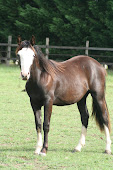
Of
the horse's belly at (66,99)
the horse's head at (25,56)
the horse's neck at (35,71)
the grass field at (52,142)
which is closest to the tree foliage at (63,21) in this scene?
the grass field at (52,142)

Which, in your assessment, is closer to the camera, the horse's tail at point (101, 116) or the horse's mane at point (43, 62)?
the horse's mane at point (43, 62)

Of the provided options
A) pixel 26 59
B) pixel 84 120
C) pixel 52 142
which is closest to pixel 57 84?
pixel 26 59

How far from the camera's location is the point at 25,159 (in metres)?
5.03

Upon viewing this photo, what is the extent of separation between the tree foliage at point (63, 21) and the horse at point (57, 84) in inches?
638

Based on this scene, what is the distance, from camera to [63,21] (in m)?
25.3

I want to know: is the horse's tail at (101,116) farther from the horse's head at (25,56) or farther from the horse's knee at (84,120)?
the horse's head at (25,56)

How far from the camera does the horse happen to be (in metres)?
5.09

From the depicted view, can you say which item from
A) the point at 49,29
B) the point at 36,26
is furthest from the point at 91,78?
the point at 36,26

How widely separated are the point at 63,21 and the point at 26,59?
20.9 metres

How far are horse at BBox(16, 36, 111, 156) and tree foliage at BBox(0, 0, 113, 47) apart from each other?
53.1ft

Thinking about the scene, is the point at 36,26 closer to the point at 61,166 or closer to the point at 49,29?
the point at 49,29

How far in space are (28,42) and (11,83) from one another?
409 inches

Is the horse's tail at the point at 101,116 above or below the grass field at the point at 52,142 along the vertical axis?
above

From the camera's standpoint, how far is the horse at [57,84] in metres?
5.09
